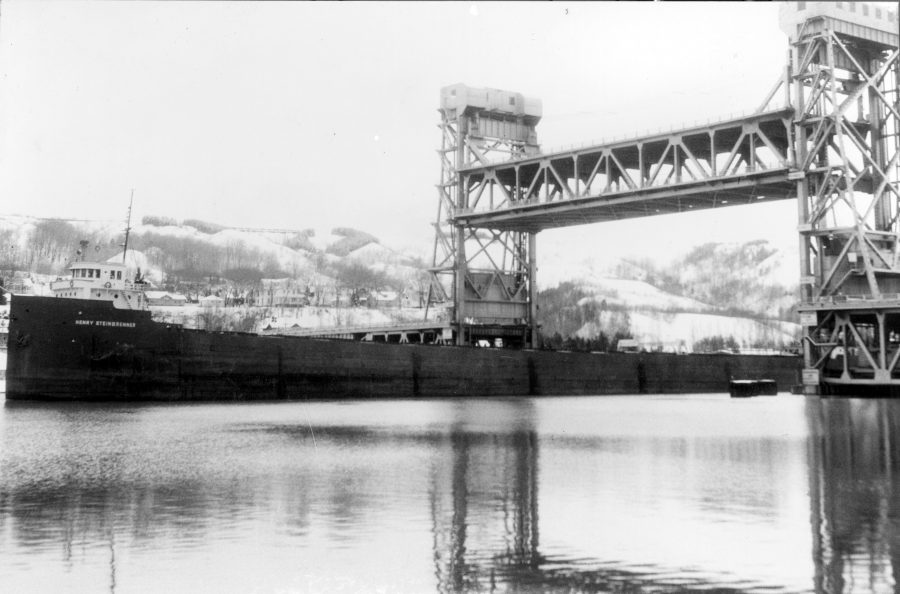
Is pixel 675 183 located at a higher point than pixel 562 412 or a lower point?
higher

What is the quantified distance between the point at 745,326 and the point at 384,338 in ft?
347

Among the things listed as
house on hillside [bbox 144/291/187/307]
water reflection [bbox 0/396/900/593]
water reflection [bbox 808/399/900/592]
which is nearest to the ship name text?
house on hillside [bbox 144/291/187/307]

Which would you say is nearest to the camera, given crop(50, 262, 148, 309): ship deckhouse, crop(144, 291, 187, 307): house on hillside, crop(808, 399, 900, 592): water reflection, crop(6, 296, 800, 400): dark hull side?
crop(808, 399, 900, 592): water reflection

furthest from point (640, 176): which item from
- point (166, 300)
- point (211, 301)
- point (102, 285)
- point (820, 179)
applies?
point (211, 301)

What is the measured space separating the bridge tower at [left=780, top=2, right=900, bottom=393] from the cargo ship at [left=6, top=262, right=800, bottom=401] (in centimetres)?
1438

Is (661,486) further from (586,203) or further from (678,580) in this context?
(586,203)

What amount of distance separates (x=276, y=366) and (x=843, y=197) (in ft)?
91.3

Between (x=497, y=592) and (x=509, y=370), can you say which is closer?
(x=497, y=592)

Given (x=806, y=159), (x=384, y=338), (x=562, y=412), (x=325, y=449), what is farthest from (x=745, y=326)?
(x=325, y=449)

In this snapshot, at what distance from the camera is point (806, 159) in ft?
134

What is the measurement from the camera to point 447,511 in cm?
1138

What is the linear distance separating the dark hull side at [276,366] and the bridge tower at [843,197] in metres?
13.6

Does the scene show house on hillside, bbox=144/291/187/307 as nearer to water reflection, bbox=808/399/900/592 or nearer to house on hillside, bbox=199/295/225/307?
house on hillside, bbox=199/295/225/307

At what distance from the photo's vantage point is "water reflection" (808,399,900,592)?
8.24 meters
